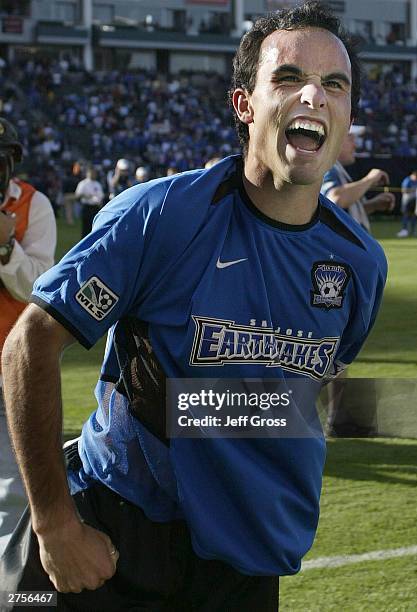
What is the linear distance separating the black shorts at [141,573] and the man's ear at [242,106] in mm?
934

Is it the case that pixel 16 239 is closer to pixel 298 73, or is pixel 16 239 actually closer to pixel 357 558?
pixel 357 558

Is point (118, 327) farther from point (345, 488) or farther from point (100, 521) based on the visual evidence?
point (345, 488)

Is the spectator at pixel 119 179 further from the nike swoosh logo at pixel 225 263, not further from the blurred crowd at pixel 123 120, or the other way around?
the nike swoosh logo at pixel 225 263

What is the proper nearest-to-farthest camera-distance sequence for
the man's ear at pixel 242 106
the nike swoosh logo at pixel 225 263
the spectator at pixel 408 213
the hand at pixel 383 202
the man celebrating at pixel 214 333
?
the man celebrating at pixel 214 333
the nike swoosh logo at pixel 225 263
the man's ear at pixel 242 106
the hand at pixel 383 202
the spectator at pixel 408 213

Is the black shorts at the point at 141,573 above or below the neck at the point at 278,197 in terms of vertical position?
below

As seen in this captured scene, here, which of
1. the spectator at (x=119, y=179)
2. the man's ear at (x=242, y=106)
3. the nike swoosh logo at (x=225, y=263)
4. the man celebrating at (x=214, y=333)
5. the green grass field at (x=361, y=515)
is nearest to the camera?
the man celebrating at (x=214, y=333)

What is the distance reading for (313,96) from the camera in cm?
245

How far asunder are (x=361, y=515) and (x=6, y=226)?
2365 millimetres

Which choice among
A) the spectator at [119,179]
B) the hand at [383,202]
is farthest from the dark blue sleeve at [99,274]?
the spectator at [119,179]

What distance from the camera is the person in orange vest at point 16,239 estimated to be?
4785 millimetres

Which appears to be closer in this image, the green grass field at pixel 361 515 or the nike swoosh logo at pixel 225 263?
the nike swoosh logo at pixel 225 263

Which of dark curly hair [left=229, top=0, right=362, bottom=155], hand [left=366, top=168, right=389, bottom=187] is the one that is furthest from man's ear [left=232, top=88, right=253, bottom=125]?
hand [left=366, top=168, right=389, bottom=187]

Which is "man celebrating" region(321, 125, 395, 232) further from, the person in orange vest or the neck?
the neck

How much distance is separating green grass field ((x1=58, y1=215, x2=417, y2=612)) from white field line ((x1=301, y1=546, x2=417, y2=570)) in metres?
0.04
